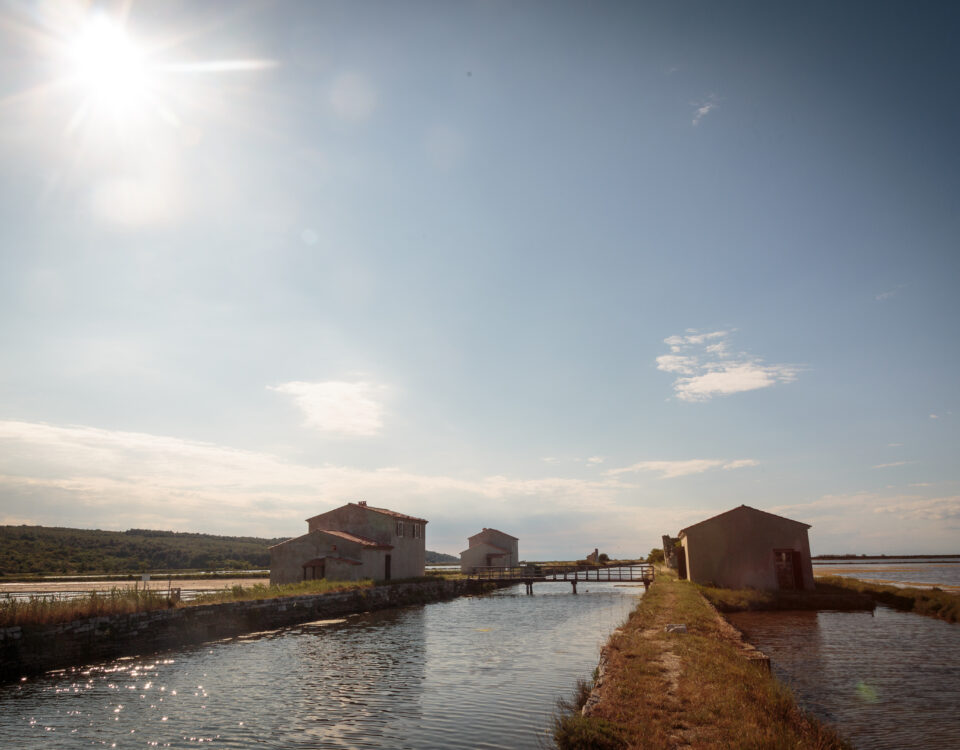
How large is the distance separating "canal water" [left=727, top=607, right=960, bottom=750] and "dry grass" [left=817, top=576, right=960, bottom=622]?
177 centimetres

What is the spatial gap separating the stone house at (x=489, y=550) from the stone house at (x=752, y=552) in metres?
39.6

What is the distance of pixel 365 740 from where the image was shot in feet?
35.4

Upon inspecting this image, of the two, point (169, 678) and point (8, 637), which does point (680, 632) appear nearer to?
point (169, 678)

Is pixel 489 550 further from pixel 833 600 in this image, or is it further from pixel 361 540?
pixel 833 600

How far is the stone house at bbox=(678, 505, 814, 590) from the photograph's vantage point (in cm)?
3553

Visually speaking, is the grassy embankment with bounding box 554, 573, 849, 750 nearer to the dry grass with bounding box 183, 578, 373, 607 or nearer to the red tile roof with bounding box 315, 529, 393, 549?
the dry grass with bounding box 183, 578, 373, 607

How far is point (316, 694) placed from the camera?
1438 cm

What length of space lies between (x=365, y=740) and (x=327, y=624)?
799 inches

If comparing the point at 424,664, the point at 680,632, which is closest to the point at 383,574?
the point at 424,664

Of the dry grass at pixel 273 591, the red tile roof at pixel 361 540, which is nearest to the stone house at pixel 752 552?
the dry grass at pixel 273 591

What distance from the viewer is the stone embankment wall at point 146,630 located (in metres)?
16.9

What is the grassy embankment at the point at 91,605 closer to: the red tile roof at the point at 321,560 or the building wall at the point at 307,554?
the red tile roof at the point at 321,560

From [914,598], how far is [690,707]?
32130 millimetres

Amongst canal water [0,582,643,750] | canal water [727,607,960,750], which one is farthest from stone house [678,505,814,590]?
canal water [0,582,643,750]
